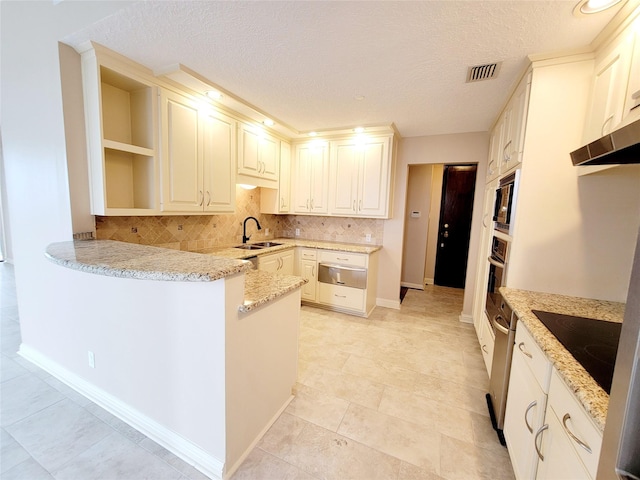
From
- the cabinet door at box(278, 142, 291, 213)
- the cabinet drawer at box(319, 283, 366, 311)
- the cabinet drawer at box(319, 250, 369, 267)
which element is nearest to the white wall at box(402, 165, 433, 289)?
the cabinet drawer at box(319, 250, 369, 267)

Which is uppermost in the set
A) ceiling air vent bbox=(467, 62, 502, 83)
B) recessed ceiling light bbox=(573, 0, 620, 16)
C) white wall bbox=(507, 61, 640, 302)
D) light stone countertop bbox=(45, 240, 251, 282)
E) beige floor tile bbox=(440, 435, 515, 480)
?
ceiling air vent bbox=(467, 62, 502, 83)

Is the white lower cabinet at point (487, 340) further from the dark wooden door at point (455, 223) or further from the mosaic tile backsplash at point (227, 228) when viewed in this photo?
the dark wooden door at point (455, 223)

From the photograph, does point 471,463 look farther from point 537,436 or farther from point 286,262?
point 286,262

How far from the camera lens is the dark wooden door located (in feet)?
15.6

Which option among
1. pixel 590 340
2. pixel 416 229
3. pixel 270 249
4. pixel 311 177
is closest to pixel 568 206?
pixel 590 340

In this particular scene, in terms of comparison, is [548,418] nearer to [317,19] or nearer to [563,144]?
[563,144]

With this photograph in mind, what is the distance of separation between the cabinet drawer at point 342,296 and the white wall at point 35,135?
108 inches

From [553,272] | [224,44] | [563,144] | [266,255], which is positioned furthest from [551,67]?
[266,255]

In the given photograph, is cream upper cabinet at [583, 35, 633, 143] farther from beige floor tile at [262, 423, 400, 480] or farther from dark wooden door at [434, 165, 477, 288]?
dark wooden door at [434, 165, 477, 288]

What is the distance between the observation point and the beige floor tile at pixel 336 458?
4.72ft

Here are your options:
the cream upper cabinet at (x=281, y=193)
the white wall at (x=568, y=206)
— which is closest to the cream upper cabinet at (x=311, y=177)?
the cream upper cabinet at (x=281, y=193)

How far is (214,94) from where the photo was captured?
2496 mm

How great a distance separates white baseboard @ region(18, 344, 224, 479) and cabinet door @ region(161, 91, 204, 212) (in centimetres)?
147

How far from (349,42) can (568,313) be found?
2.09 meters
